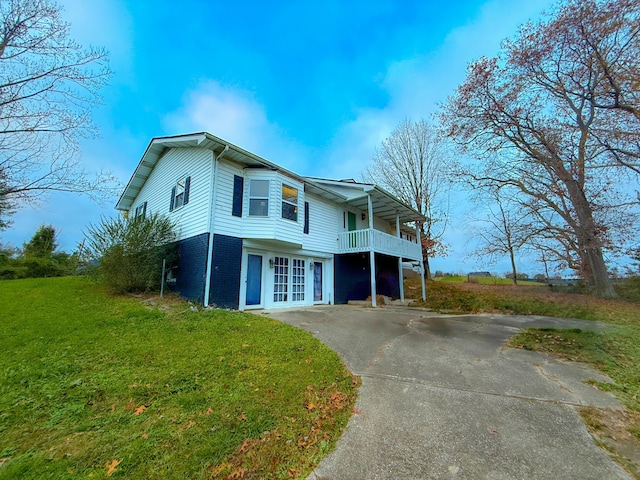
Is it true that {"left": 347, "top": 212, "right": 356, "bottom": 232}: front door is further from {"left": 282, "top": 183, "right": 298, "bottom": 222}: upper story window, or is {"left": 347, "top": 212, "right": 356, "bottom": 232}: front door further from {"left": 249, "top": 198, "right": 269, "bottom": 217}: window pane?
{"left": 249, "top": 198, "right": 269, "bottom": 217}: window pane

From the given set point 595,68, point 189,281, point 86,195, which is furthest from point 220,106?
point 595,68

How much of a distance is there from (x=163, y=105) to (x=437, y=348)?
14323mm

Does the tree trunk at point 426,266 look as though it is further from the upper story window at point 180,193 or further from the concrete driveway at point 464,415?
the upper story window at point 180,193

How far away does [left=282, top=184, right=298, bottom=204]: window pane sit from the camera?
10070mm

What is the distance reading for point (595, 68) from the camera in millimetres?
9492

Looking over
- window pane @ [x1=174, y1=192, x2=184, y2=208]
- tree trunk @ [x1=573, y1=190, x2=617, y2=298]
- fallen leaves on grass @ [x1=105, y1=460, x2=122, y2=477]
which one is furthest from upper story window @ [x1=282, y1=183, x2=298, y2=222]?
tree trunk @ [x1=573, y1=190, x2=617, y2=298]

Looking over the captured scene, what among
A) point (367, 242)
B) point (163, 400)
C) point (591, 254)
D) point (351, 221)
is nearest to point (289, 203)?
point (367, 242)

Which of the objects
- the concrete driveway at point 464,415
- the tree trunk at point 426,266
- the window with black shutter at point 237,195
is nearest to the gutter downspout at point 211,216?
the window with black shutter at point 237,195

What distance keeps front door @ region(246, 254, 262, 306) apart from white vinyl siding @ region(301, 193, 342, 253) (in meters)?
2.09

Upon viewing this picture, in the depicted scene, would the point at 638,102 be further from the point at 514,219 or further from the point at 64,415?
the point at 64,415

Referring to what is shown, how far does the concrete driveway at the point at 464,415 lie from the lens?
2246 millimetres

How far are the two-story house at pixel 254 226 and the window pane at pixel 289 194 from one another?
0.04 meters

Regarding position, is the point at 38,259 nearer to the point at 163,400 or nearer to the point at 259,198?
Answer: the point at 259,198

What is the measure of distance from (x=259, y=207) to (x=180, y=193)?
3.56 m
